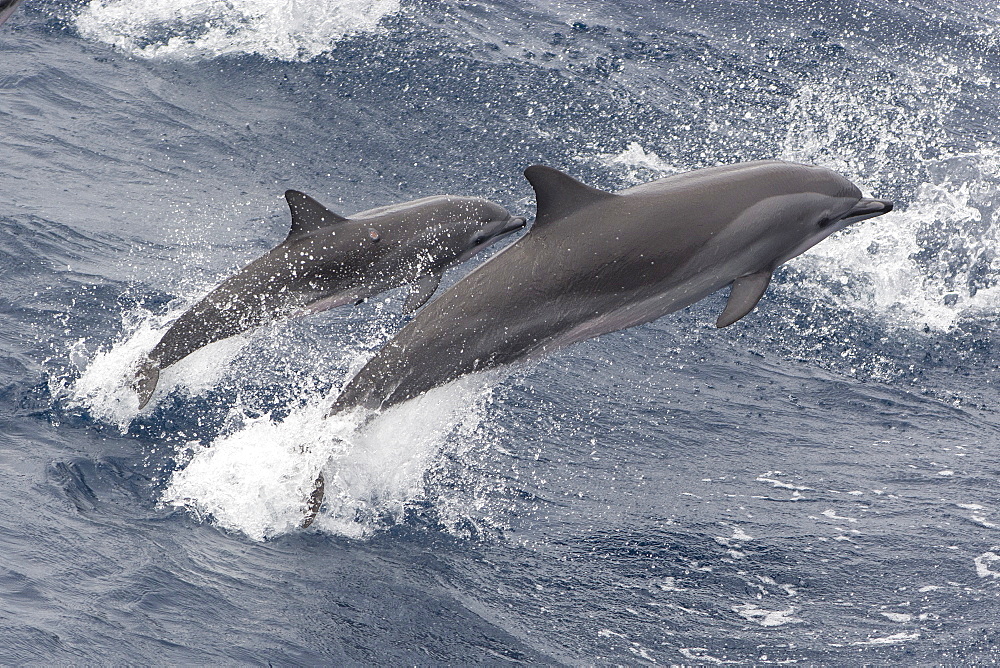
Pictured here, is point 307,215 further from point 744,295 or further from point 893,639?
point 893,639

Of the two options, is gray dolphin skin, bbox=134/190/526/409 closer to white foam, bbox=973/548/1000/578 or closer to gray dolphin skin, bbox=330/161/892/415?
gray dolphin skin, bbox=330/161/892/415

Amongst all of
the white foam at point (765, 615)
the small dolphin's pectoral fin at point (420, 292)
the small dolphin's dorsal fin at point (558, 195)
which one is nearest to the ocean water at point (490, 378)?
the white foam at point (765, 615)

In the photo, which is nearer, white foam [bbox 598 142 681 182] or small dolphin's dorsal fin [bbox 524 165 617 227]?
small dolphin's dorsal fin [bbox 524 165 617 227]

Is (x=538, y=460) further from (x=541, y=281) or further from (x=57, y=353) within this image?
(x=57, y=353)

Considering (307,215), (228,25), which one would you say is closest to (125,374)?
(307,215)

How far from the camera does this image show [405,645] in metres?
6.27

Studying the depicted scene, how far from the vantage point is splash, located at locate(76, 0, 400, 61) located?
1355 cm

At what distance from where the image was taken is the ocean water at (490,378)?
6.66 m

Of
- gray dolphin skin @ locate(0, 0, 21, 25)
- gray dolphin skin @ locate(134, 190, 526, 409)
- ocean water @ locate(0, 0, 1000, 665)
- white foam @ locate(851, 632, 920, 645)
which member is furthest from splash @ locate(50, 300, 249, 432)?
white foam @ locate(851, 632, 920, 645)

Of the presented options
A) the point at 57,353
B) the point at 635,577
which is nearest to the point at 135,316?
the point at 57,353

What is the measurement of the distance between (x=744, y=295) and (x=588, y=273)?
1.07 metres

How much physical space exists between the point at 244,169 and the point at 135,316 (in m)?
3.07

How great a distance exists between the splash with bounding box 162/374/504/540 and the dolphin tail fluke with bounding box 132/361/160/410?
463 mm

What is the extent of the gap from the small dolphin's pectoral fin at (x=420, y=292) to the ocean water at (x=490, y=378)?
2.16ft
